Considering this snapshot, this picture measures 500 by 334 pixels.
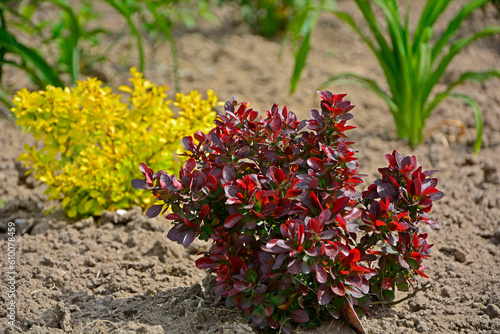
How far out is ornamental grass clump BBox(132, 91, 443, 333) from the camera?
5.34 feet

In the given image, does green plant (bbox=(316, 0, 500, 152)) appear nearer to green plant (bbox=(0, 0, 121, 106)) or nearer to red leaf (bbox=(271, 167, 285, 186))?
green plant (bbox=(0, 0, 121, 106))

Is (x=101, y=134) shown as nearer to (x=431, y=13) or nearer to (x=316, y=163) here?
(x=316, y=163)

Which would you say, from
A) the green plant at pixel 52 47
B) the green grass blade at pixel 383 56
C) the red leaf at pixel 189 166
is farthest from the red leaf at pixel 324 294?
the green plant at pixel 52 47

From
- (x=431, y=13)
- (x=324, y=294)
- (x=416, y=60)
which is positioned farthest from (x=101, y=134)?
(x=431, y=13)

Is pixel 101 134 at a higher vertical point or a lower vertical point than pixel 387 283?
higher

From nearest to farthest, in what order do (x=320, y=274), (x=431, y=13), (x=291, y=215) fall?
(x=320, y=274), (x=291, y=215), (x=431, y=13)

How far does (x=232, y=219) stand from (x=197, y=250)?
81cm

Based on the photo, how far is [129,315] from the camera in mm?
1937

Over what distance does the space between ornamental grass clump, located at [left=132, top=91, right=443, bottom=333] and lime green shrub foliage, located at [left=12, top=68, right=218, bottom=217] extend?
64 centimetres

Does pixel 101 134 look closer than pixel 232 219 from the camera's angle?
No

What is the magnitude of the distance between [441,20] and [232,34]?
2.17 m

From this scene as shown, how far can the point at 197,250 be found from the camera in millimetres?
2383

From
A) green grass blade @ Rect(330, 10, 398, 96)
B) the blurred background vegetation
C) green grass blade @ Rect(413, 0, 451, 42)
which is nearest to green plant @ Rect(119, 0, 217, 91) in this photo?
the blurred background vegetation

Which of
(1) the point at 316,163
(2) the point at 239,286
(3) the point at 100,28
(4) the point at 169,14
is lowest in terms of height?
(2) the point at 239,286
